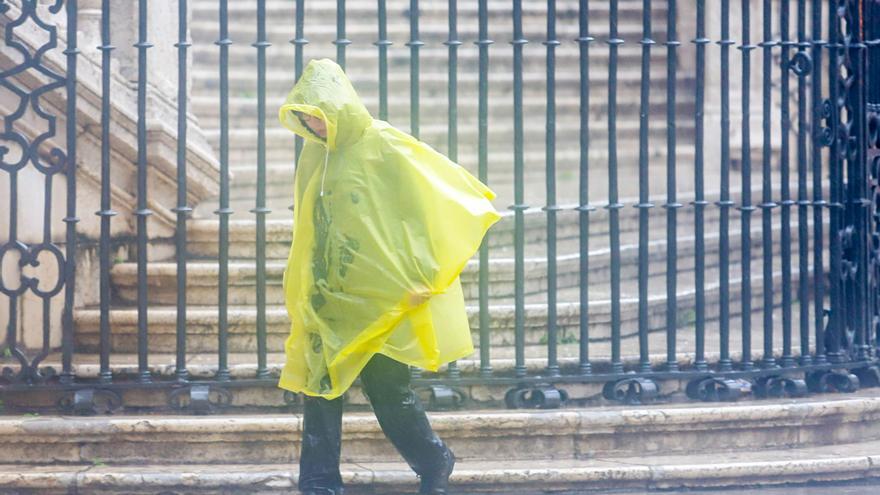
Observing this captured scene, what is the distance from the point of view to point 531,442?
6.05 m

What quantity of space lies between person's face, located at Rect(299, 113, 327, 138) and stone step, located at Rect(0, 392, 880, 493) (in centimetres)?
142

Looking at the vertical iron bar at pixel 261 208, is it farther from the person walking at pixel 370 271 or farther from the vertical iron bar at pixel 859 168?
the vertical iron bar at pixel 859 168

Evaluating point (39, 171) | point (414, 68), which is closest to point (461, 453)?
point (414, 68)

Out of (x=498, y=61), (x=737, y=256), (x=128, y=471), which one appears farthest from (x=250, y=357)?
(x=498, y=61)

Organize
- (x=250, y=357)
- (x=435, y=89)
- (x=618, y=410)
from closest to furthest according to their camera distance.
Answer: (x=618, y=410) < (x=250, y=357) < (x=435, y=89)

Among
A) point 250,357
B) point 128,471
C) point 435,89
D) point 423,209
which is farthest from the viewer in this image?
point 435,89

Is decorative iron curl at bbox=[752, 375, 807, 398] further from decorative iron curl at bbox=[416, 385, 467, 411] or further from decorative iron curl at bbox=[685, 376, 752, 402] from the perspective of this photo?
decorative iron curl at bbox=[416, 385, 467, 411]

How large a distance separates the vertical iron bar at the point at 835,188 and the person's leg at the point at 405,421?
254 cm

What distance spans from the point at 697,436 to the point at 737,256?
10.4 feet

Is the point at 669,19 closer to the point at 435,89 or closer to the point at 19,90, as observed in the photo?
the point at 19,90

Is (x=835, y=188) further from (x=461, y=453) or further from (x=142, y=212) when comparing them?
(x=142, y=212)

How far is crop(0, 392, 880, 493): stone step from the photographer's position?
569cm

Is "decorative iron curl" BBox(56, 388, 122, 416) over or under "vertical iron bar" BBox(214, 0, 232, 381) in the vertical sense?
under

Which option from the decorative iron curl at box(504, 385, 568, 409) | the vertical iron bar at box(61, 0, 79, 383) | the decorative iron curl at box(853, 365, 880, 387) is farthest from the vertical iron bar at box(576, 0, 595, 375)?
the vertical iron bar at box(61, 0, 79, 383)
